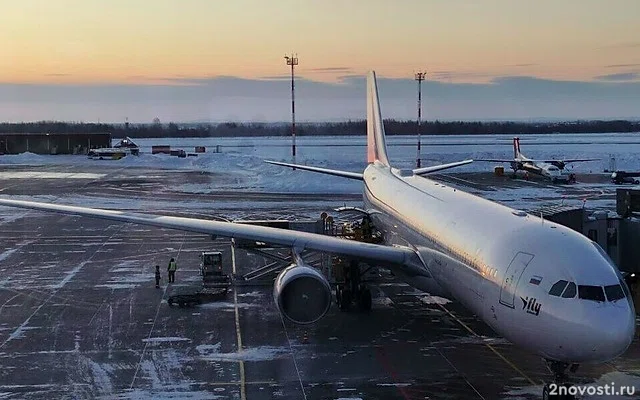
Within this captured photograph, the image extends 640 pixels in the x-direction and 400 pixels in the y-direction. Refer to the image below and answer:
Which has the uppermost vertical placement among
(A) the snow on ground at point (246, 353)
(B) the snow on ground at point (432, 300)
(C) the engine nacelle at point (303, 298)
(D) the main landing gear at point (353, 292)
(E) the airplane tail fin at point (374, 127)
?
(E) the airplane tail fin at point (374, 127)

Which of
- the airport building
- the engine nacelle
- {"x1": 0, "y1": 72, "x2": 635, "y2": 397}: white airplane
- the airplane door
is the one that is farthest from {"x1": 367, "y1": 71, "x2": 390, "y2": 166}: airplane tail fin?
the airport building

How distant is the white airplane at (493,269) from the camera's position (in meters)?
12.6

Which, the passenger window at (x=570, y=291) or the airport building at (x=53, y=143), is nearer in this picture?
the passenger window at (x=570, y=291)

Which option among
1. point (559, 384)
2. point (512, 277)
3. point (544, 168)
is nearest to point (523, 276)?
point (512, 277)

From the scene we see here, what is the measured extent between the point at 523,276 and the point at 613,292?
156 centimetres

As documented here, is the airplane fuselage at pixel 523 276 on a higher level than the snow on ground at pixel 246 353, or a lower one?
higher

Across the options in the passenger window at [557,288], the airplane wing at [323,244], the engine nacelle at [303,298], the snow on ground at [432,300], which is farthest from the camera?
the snow on ground at [432,300]

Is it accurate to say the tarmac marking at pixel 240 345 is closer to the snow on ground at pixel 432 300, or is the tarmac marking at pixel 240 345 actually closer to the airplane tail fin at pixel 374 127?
the snow on ground at pixel 432 300

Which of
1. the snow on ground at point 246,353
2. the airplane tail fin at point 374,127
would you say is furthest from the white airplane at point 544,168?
the snow on ground at point 246,353

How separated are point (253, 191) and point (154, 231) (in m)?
20.0

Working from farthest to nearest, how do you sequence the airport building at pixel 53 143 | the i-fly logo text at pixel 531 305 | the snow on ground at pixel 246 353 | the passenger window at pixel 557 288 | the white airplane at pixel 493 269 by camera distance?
the airport building at pixel 53 143, the snow on ground at pixel 246 353, the i-fly logo text at pixel 531 305, the passenger window at pixel 557 288, the white airplane at pixel 493 269

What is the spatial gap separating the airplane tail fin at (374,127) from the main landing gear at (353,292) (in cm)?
Answer: 948

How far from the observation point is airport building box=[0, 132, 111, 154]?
127375 millimetres

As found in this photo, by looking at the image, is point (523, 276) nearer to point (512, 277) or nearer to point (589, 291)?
point (512, 277)
